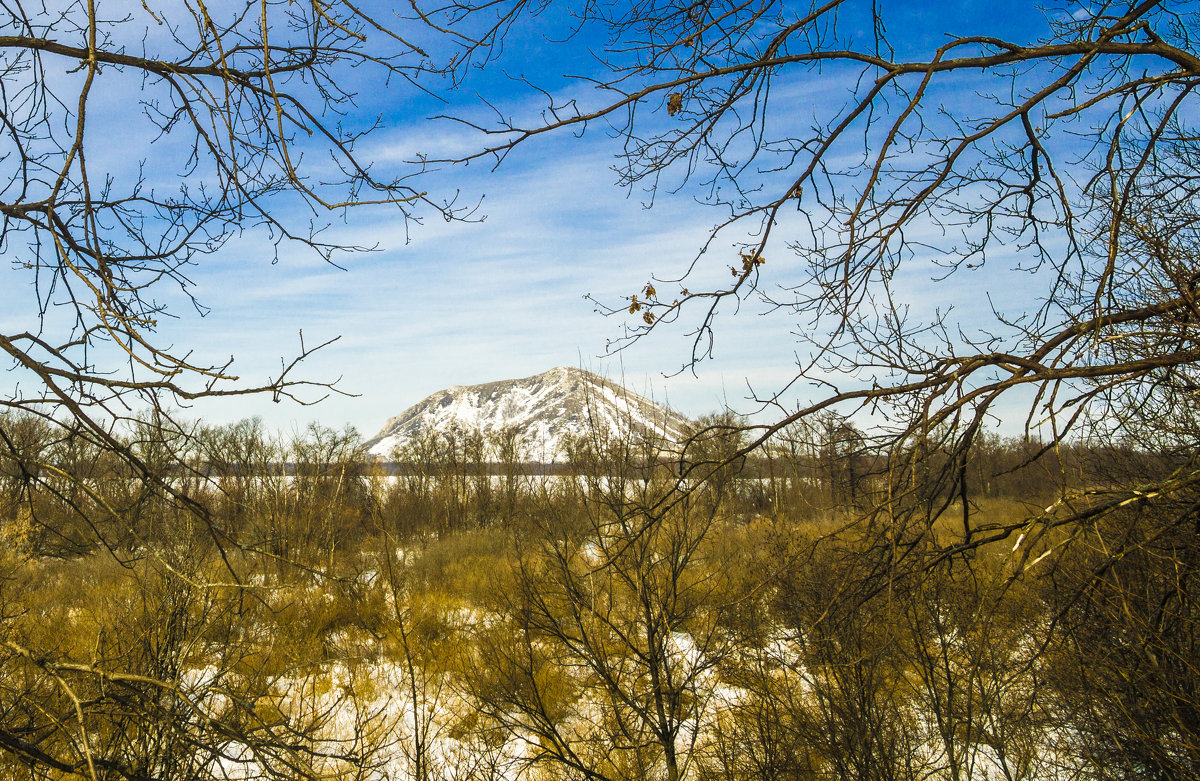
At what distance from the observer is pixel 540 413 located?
10038 centimetres

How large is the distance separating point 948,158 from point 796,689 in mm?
8794

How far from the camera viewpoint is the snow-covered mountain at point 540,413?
25.8ft

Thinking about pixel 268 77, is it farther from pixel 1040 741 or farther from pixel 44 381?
pixel 1040 741

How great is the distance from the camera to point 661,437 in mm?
3953

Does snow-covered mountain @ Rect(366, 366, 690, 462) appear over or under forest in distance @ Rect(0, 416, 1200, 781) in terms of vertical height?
over

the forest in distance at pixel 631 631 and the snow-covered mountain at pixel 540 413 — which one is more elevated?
the snow-covered mountain at pixel 540 413

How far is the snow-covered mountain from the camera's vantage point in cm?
788

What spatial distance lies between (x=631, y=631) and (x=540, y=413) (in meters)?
92.1

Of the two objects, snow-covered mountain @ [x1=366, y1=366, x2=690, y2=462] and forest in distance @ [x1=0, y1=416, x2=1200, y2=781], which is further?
snow-covered mountain @ [x1=366, y1=366, x2=690, y2=462]

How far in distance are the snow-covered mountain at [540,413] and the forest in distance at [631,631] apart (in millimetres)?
514

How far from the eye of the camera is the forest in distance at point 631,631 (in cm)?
314

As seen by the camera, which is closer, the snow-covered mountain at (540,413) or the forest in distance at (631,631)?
the forest in distance at (631,631)

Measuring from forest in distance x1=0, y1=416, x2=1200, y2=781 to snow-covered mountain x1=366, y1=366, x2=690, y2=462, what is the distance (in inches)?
20.2

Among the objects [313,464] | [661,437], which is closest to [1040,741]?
[661,437]
